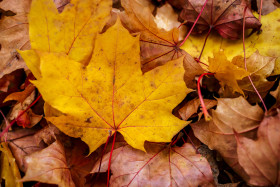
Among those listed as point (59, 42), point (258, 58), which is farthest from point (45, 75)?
point (258, 58)

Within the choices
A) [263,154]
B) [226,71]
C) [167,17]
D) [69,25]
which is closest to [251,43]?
[226,71]

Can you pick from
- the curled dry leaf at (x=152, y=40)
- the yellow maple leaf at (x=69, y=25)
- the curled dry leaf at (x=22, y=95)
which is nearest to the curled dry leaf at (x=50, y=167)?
the curled dry leaf at (x=22, y=95)

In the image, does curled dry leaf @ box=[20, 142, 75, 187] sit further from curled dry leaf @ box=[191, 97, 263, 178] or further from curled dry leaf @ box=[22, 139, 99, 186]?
curled dry leaf @ box=[191, 97, 263, 178]

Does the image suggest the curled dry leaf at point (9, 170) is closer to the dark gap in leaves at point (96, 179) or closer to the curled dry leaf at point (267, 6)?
the dark gap in leaves at point (96, 179)

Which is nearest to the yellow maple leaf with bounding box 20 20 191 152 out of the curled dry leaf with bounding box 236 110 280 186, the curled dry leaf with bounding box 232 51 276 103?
the curled dry leaf with bounding box 236 110 280 186

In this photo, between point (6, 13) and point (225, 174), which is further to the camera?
point (6, 13)

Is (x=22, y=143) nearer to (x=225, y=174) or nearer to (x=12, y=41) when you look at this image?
(x=12, y=41)

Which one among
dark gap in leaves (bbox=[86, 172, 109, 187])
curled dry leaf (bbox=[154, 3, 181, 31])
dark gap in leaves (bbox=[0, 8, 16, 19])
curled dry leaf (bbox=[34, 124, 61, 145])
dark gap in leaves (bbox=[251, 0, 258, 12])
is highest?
dark gap in leaves (bbox=[251, 0, 258, 12])
